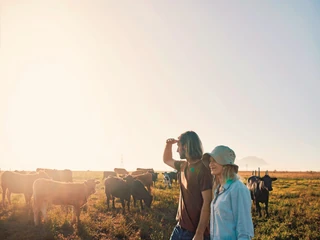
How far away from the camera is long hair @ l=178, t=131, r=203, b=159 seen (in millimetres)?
4066

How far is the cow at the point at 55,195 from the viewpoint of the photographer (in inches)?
454

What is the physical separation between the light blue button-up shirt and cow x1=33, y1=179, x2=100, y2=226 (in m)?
9.67

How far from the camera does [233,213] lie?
3.31 m

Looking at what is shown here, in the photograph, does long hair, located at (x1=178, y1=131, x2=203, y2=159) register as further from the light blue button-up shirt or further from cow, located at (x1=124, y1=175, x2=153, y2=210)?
cow, located at (x1=124, y1=175, x2=153, y2=210)

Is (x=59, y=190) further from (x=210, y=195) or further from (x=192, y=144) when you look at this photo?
(x=210, y=195)

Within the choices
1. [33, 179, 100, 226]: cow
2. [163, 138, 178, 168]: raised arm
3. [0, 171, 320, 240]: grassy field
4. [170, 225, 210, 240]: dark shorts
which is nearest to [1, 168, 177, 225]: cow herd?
[33, 179, 100, 226]: cow

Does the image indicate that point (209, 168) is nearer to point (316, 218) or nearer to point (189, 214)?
point (189, 214)

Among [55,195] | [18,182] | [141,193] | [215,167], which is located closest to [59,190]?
[55,195]

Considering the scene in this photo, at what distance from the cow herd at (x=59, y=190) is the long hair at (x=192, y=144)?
937 cm

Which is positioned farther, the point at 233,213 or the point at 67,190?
the point at 67,190

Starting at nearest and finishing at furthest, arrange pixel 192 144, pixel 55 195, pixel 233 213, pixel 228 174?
pixel 233 213 → pixel 228 174 → pixel 192 144 → pixel 55 195

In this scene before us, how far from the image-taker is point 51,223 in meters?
11.2

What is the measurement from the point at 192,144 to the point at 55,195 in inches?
381

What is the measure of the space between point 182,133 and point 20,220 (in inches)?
431
